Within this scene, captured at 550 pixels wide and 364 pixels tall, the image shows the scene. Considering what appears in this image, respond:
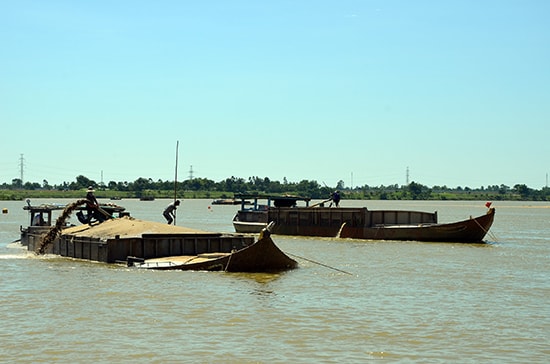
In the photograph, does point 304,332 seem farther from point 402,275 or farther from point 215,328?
point 402,275

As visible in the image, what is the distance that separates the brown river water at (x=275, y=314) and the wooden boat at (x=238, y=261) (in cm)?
42

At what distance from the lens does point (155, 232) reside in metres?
31.9

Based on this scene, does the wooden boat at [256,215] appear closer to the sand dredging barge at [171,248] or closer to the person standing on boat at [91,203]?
the person standing on boat at [91,203]

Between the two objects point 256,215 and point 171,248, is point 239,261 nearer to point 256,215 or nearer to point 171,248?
point 171,248

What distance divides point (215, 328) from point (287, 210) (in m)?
40.1

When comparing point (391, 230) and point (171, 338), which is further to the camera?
point (391, 230)

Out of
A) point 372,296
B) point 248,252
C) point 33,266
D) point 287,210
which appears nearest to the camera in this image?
point 372,296

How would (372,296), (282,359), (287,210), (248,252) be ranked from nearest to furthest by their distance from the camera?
(282,359) < (372,296) < (248,252) < (287,210)

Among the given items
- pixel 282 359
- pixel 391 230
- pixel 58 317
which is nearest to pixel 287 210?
pixel 391 230

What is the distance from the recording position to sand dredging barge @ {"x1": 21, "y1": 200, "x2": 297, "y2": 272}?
1150 inches

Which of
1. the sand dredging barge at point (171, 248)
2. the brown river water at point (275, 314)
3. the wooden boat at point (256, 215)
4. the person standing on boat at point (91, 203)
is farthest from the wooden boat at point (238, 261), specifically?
the wooden boat at point (256, 215)

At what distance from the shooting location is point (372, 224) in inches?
2180

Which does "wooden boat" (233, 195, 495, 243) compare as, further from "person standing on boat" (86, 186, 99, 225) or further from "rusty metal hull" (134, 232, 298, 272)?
"rusty metal hull" (134, 232, 298, 272)

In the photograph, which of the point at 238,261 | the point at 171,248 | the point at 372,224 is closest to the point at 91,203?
the point at 171,248
